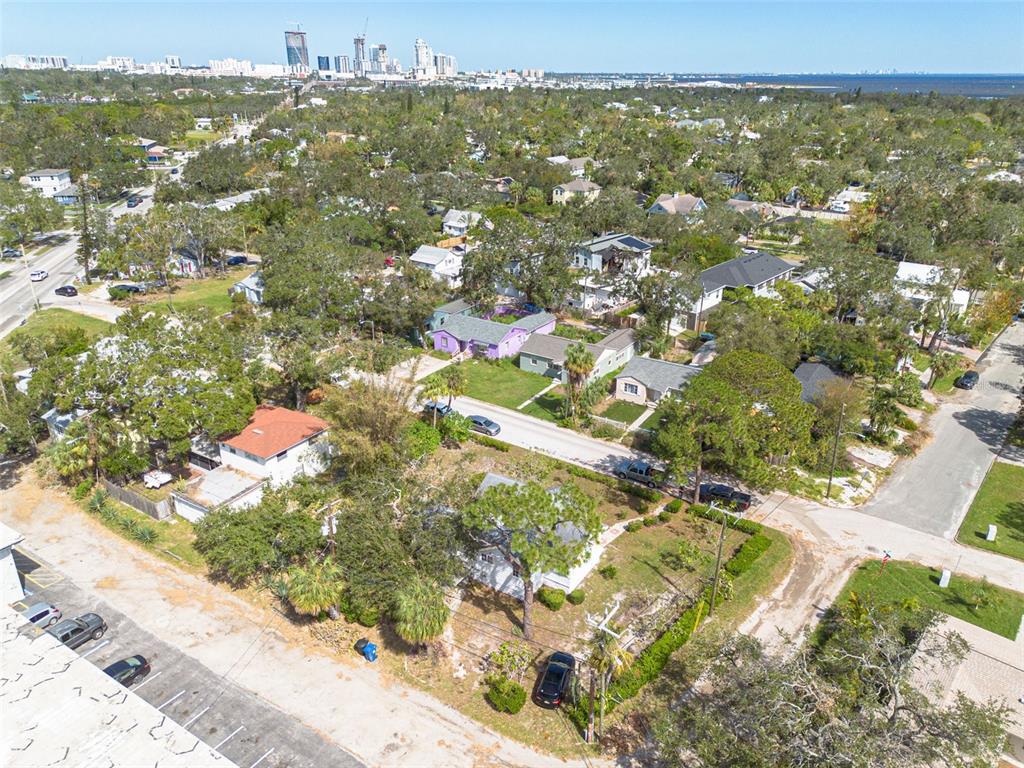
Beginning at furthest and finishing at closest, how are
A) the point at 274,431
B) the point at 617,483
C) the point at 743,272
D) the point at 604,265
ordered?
the point at 604,265, the point at 743,272, the point at 274,431, the point at 617,483

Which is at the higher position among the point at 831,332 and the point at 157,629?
the point at 831,332

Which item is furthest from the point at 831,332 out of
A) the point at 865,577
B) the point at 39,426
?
the point at 39,426

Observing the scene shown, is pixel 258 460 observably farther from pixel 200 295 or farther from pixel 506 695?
pixel 200 295

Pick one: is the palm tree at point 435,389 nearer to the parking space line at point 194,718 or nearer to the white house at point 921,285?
the parking space line at point 194,718

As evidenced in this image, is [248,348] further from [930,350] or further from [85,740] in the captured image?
[930,350]

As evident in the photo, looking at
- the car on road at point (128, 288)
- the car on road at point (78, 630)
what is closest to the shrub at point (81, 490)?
the car on road at point (78, 630)

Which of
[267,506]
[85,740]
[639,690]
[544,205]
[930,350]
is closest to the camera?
[85,740]

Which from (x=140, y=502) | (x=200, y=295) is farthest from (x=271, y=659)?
(x=200, y=295)
